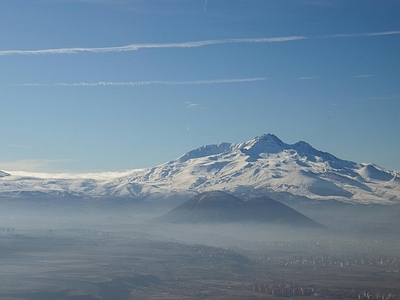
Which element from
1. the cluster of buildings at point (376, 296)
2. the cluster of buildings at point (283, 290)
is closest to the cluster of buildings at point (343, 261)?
the cluster of buildings at point (283, 290)

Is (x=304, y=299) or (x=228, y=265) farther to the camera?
(x=228, y=265)

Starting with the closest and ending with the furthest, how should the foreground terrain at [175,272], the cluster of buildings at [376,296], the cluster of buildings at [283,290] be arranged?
1. the cluster of buildings at [376,296]
2. the foreground terrain at [175,272]
3. the cluster of buildings at [283,290]

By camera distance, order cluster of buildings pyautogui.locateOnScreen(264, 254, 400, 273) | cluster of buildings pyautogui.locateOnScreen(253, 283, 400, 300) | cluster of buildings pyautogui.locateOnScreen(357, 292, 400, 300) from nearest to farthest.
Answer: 1. cluster of buildings pyautogui.locateOnScreen(357, 292, 400, 300)
2. cluster of buildings pyautogui.locateOnScreen(253, 283, 400, 300)
3. cluster of buildings pyautogui.locateOnScreen(264, 254, 400, 273)

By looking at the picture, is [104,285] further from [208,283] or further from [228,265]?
[228,265]

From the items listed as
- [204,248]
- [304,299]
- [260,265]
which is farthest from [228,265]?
[304,299]

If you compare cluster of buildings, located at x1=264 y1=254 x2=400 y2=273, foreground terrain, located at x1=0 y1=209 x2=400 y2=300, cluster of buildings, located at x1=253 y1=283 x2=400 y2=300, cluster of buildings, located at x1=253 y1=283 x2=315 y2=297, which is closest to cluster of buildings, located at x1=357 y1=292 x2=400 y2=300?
cluster of buildings, located at x1=253 y1=283 x2=400 y2=300

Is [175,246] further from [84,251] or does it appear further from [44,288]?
[44,288]

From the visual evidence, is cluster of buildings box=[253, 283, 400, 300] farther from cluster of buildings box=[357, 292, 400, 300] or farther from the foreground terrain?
the foreground terrain

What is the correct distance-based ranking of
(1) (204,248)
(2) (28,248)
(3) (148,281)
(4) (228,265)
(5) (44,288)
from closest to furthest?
(5) (44,288) < (3) (148,281) < (4) (228,265) < (2) (28,248) < (1) (204,248)

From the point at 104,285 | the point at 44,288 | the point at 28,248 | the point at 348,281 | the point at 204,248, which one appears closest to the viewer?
the point at 44,288

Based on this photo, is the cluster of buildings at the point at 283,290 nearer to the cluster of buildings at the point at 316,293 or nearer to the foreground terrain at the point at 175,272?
the cluster of buildings at the point at 316,293
